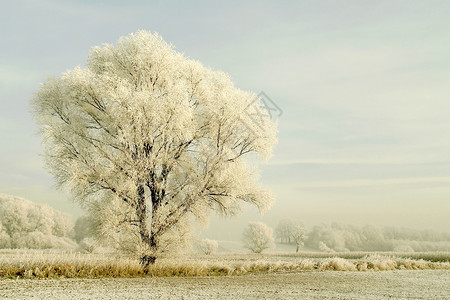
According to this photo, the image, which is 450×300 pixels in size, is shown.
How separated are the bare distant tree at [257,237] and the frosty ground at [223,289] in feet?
158

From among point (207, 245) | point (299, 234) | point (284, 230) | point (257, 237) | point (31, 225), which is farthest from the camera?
point (284, 230)

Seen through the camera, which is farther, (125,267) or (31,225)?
(31,225)

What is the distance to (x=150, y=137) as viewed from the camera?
19.5m

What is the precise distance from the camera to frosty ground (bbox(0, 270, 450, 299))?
11.9 metres

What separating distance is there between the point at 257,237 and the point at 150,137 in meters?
49.3

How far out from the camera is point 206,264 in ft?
67.3

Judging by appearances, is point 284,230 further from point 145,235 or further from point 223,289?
point 223,289

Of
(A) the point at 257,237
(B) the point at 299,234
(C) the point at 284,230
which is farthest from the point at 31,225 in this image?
(C) the point at 284,230

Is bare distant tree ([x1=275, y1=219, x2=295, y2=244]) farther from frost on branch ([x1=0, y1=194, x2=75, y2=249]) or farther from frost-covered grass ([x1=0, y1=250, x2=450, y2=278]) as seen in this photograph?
frost-covered grass ([x1=0, y1=250, x2=450, y2=278])

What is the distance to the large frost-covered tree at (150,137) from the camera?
63.5ft

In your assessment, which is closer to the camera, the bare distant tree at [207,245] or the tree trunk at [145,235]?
the tree trunk at [145,235]

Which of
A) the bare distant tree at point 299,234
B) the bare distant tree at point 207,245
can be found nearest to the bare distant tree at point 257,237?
the bare distant tree at point 207,245

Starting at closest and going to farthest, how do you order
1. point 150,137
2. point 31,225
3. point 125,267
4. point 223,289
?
point 223,289 < point 125,267 < point 150,137 < point 31,225

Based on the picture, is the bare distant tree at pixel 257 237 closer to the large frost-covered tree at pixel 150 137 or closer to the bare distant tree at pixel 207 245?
the bare distant tree at pixel 207 245
